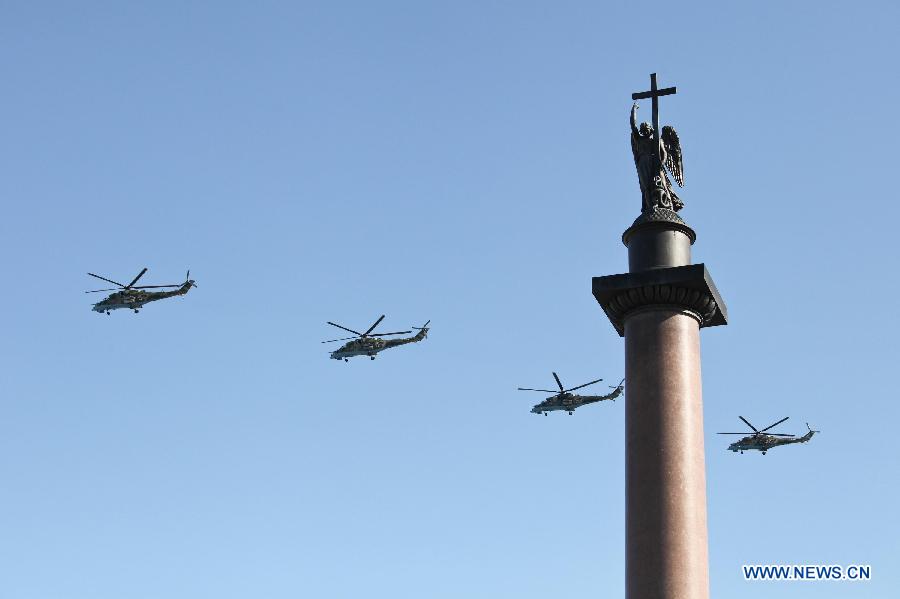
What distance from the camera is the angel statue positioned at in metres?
21.1

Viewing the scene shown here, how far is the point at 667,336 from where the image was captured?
1952cm

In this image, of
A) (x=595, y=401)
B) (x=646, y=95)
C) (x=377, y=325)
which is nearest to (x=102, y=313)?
(x=377, y=325)

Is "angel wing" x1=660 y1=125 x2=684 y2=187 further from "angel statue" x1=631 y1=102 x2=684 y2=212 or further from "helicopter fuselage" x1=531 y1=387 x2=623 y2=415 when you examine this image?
"helicopter fuselage" x1=531 y1=387 x2=623 y2=415

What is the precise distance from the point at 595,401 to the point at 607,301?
6094cm

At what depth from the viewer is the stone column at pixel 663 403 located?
59.5 ft

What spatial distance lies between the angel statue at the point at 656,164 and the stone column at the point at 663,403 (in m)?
0.44

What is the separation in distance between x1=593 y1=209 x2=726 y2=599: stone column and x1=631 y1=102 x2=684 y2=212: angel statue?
0.44m

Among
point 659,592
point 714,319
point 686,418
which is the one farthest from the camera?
point 714,319

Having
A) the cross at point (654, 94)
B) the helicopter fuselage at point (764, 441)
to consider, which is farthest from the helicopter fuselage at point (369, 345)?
the cross at point (654, 94)

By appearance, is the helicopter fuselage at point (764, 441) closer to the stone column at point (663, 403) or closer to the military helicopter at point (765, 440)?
the military helicopter at point (765, 440)

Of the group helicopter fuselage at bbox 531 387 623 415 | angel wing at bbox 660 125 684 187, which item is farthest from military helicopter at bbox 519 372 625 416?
angel wing at bbox 660 125 684 187

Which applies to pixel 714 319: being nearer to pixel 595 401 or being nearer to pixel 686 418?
pixel 686 418

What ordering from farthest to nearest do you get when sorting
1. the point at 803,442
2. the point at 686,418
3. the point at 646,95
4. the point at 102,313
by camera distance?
the point at 803,442, the point at 102,313, the point at 646,95, the point at 686,418

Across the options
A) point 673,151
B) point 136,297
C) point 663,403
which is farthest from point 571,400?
point 663,403
